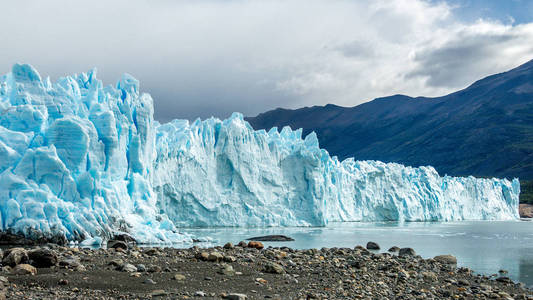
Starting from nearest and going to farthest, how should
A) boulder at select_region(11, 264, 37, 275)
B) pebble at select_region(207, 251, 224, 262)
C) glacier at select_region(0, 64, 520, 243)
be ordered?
boulder at select_region(11, 264, 37, 275)
pebble at select_region(207, 251, 224, 262)
glacier at select_region(0, 64, 520, 243)

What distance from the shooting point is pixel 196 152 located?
26.3m

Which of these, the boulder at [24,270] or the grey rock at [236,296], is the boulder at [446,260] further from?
the boulder at [24,270]

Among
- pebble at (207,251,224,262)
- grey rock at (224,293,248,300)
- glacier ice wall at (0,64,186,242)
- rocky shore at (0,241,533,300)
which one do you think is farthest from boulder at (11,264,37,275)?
glacier ice wall at (0,64,186,242)

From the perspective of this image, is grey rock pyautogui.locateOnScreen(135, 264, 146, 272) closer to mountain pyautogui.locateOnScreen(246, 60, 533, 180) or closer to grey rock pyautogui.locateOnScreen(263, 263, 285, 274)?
grey rock pyautogui.locateOnScreen(263, 263, 285, 274)

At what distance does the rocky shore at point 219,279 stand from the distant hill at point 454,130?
85.9 meters

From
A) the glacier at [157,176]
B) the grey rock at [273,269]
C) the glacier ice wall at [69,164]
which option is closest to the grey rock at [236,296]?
the grey rock at [273,269]

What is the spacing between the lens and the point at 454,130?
127375 millimetres

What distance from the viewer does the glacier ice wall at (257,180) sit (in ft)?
84.0

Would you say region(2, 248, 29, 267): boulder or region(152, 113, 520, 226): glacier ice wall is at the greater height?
region(152, 113, 520, 226): glacier ice wall

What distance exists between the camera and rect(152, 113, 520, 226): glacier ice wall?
25594 mm

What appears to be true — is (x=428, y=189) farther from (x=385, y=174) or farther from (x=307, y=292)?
(x=307, y=292)

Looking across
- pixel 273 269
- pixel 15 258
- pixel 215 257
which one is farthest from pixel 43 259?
pixel 273 269

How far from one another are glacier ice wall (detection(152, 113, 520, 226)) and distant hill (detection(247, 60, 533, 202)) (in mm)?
59820

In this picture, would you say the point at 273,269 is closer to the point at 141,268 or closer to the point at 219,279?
the point at 219,279
